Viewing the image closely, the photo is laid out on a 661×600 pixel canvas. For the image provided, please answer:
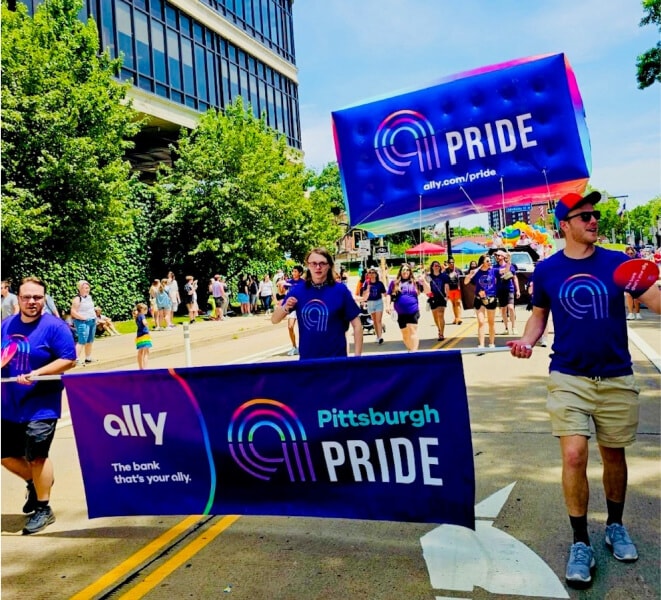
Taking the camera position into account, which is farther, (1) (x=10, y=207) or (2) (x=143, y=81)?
(2) (x=143, y=81)

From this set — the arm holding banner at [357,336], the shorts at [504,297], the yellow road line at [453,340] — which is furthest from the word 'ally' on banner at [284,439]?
the shorts at [504,297]

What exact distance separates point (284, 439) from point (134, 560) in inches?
45.9

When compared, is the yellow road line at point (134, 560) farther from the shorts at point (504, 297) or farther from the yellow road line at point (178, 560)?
the shorts at point (504, 297)

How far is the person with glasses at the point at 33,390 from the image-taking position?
15.0ft

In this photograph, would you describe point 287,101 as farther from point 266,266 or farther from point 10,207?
point 10,207

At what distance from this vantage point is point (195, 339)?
728 inches

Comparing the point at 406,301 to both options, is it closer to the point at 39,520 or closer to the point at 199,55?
→ the point at 39,520

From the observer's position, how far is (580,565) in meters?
3.43

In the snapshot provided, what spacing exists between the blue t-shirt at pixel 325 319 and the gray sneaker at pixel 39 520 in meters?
2.15

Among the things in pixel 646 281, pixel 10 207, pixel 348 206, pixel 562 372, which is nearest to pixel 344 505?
pixel 562 372

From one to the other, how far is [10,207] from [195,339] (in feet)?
18.8

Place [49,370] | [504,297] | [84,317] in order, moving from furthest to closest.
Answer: [504,297], [84,317], [49,370]

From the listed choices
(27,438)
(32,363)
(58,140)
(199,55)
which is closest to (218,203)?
(199,55)

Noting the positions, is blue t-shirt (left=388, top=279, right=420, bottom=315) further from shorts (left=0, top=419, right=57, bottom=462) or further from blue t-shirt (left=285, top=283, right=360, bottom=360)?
shorts (left=0, top=419, right=57, bottom=462)
